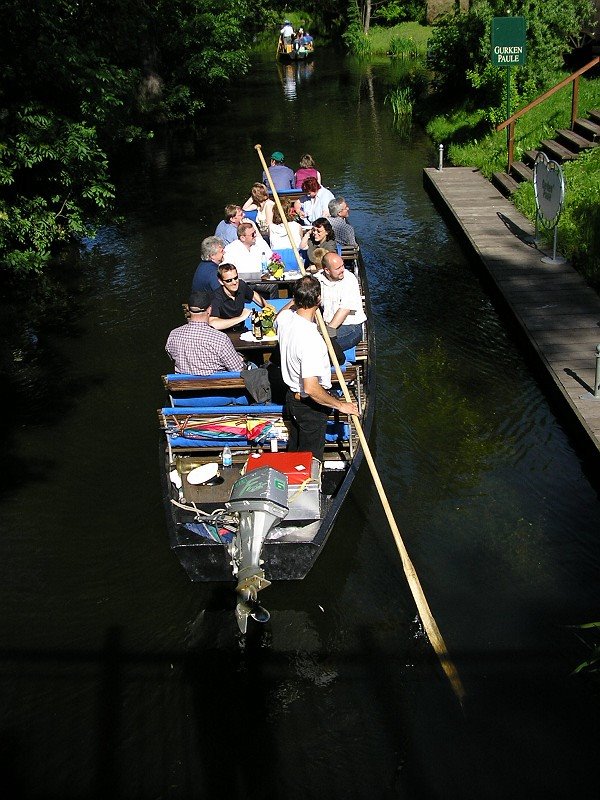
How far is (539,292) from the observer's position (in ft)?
38.4

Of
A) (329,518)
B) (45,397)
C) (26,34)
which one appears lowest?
(45,397)

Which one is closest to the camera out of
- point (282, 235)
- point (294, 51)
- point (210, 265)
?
point (210, 265)

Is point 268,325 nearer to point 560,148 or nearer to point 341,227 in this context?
point 341,227

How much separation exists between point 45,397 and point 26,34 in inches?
251

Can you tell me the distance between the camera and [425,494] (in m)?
8.23

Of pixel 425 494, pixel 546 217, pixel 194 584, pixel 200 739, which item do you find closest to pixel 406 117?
pixel 546 217

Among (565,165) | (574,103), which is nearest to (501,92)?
(574,103)

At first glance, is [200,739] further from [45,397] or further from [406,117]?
[406,117]

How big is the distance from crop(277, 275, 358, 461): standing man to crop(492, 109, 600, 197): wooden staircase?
1030cm

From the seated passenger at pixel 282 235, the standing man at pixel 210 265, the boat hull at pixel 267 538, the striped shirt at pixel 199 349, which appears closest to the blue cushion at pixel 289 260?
the seated passenger at pixel 282 235

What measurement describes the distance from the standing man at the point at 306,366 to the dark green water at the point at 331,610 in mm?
1268

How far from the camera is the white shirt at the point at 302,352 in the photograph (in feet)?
22.7

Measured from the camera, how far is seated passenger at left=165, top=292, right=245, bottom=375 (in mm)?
7883

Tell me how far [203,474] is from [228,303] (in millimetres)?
2500
